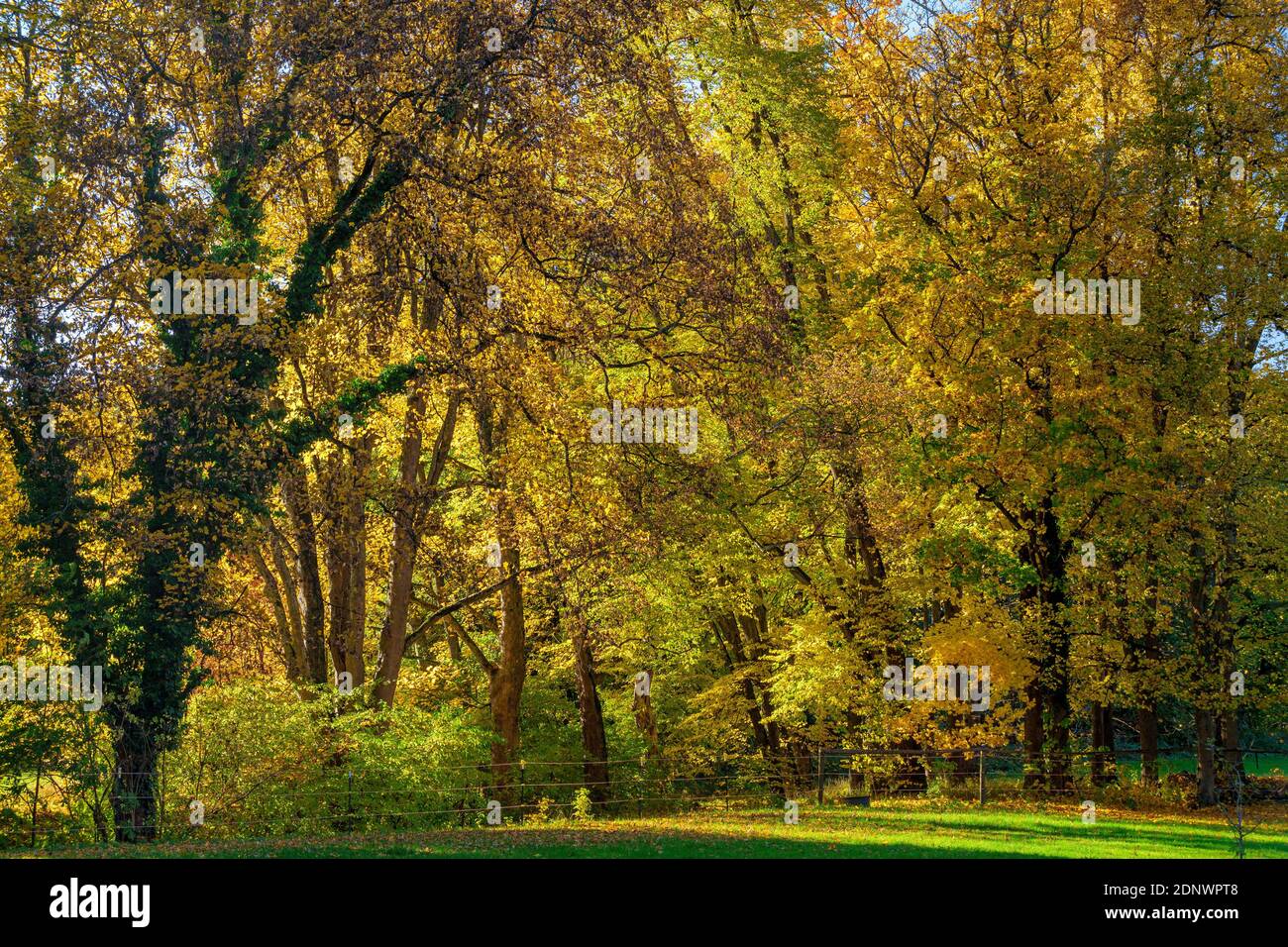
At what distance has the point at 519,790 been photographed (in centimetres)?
2434

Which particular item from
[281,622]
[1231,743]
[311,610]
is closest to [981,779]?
[1231,743]

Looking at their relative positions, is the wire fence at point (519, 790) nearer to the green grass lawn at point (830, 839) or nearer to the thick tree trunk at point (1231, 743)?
the thick tree trunk at point (1231, 743)

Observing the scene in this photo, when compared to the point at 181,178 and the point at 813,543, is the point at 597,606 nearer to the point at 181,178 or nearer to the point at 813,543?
the point at 813,543

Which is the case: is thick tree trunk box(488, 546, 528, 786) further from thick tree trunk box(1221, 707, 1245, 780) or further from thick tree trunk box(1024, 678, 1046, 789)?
thick tree trunk box(1221, 707, 1245, 780)

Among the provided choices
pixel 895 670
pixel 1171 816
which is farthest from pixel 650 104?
pixel 1171 816

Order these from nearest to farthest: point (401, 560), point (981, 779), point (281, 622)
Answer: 1. point (401, 560)
2. point (981, 779)
3. point (281, 622)

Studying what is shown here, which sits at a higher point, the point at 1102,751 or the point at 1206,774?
the point at 1102,751

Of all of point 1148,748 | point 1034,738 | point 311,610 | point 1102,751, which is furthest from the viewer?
point 1148,748

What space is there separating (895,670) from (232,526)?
1392 centimetres

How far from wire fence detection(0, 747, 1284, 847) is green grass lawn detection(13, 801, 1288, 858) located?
1658 millimetres

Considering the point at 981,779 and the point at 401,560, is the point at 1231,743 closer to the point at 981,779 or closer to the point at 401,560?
the point at 981,779

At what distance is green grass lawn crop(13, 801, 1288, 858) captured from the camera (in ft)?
46.5

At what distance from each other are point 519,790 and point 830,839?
8618mm

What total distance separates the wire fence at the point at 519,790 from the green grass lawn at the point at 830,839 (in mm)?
1658
